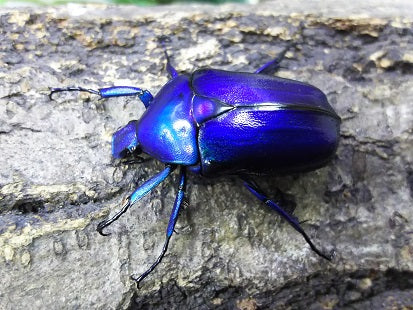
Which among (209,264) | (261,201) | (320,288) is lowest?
(320,288)

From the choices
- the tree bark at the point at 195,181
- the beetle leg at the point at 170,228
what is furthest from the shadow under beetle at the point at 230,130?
the tree bark at the point at 195,181

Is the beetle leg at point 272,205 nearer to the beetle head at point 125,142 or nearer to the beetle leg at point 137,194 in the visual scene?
the beetle leg at point 137,194

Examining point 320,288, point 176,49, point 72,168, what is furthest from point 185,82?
point 320,288

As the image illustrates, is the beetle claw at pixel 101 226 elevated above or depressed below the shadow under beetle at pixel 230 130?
below

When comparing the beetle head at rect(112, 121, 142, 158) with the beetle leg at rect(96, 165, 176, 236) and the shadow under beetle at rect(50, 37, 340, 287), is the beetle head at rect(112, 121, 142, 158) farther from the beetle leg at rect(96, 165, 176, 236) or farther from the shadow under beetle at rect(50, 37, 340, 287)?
the beetle leg at rect(96, 165, 176, 236)

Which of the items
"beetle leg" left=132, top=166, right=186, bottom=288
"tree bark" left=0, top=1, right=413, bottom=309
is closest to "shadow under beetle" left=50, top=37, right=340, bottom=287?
"beetle leg" left=132, top=166, right=186, bottom=288

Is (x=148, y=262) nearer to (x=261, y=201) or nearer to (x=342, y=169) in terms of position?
(x=261, y=201)

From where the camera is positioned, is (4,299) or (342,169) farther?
(342,169)
